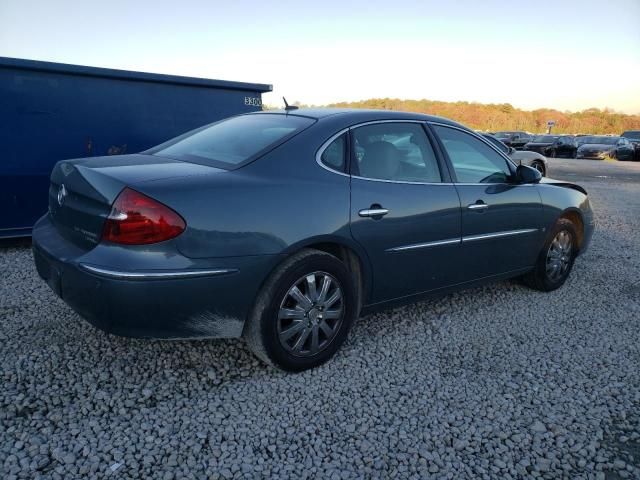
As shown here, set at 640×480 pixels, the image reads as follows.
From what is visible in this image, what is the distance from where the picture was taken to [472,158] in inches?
155

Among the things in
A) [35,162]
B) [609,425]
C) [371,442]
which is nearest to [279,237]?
[371,442]

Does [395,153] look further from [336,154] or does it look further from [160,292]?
[160,292]

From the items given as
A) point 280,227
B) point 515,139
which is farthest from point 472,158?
point 515,139

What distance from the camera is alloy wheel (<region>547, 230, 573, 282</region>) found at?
176 inches

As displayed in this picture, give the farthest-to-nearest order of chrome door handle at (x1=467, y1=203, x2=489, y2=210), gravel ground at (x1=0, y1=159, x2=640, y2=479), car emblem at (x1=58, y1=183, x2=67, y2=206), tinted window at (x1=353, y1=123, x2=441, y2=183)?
chrome door handle at (x1=467, y1=203, x2=489, y2=210)
tinted window at (x1=353, y1=123, x2=441, y2=183)
car emblem at (x1=58, y1=183, x2=67, y2=206)
gravel ground at (x1=0, y1=159, x2=640, y2=479)

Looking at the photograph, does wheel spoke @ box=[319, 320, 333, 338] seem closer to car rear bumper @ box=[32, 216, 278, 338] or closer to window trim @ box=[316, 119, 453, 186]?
car rear bumper @ box=[32, 216, 278, 338]

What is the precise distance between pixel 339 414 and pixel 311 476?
0.48 metres

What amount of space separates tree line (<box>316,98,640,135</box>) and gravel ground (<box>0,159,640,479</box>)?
53.9 m

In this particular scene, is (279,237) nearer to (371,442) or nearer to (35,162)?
(371,442)

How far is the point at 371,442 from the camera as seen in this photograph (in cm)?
235

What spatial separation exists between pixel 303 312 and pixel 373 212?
74cm

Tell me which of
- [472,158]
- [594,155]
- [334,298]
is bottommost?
[594,155]

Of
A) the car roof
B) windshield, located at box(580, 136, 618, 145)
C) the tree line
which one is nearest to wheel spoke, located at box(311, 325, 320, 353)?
the car roof

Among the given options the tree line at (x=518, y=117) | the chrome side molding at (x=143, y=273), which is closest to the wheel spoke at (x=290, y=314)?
the chrome side molding at (x=143, y=273)
